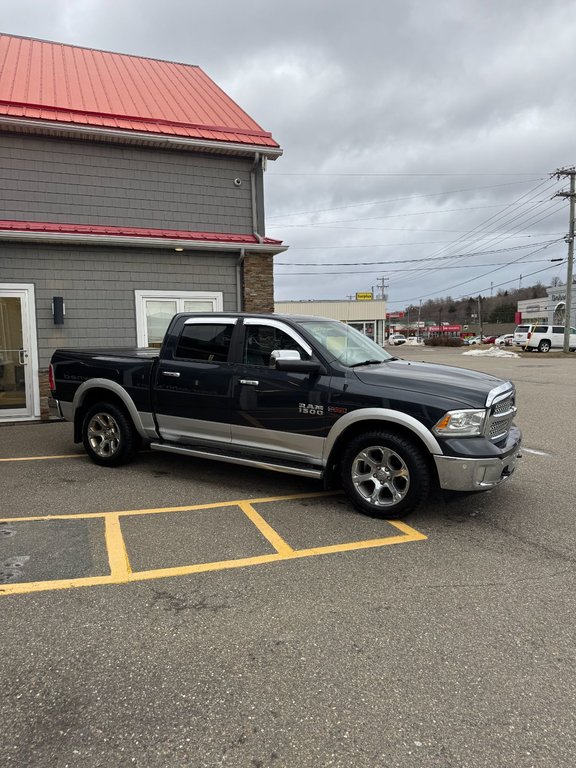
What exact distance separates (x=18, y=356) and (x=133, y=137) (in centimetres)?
464

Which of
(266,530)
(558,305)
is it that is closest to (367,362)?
(266,530)

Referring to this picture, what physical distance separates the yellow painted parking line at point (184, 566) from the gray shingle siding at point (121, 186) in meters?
7.13

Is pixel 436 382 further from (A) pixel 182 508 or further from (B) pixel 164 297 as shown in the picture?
(B) pixel 164 297

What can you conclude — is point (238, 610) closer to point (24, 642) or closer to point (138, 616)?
point (138, 616)

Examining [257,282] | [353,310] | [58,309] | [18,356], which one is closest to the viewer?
[58,309]

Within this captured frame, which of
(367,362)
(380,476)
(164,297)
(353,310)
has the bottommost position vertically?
(380,476)

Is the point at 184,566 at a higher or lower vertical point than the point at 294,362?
lower

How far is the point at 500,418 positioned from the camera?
4590mm

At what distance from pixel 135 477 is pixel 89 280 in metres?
5.04

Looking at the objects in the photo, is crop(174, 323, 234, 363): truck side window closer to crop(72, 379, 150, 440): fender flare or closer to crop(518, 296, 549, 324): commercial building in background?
crop(72, 379, 150, 440): fender flare

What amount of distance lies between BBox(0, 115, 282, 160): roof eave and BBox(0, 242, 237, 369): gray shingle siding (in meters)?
2.21

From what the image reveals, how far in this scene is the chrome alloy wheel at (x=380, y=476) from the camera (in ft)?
14.7

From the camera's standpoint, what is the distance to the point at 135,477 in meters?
5.92

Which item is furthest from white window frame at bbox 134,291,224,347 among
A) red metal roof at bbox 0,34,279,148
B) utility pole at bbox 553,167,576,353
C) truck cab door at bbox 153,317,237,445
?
utility pole at bbox 553,167,576,353
